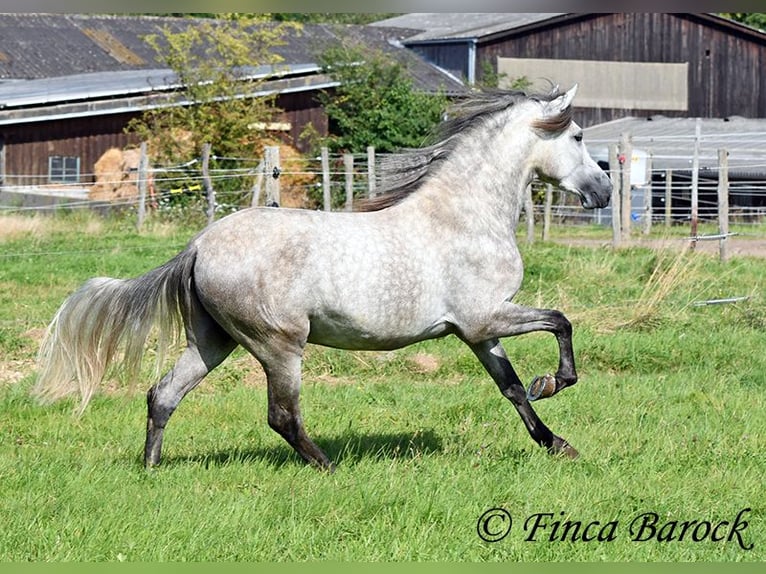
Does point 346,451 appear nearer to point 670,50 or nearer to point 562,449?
point 562,449

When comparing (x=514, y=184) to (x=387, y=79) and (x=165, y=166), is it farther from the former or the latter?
(x=387, y=79)

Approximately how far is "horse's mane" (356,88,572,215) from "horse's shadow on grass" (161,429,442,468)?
1.52m

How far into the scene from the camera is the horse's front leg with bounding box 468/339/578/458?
7.01m

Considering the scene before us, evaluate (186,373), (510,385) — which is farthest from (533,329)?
(186,373)

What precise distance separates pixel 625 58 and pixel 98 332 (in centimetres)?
3675

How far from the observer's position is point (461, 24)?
43.8m

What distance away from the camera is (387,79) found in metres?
32.2

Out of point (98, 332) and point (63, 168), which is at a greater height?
point (63, 168)

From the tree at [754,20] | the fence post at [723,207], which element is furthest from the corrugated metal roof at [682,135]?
the fence post at [723,207]

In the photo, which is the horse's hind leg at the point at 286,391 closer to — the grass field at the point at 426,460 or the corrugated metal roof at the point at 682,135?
the grass field at the point at 426,460

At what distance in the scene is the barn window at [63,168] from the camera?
1158 inches

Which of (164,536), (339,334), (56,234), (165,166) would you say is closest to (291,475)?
(339,334)

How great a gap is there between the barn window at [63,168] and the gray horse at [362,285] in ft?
76.8

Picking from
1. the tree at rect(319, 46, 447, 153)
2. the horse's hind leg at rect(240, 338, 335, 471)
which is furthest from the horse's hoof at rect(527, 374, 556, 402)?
the tree at rect(319, 46, 447, 153)
